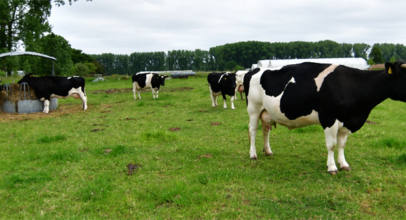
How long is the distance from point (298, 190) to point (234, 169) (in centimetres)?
153

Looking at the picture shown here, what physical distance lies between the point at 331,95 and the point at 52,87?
15.1 metres

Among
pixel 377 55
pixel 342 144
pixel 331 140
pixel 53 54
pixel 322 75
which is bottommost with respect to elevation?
pixel 342 144

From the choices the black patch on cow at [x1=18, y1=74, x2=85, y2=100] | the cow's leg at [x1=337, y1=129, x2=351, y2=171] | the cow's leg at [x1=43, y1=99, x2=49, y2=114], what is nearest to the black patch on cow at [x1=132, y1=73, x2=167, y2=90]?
the black patch on cow at [x1=18, y1=74, x2=85, y2=100]

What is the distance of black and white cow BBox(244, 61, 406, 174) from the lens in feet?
17.7

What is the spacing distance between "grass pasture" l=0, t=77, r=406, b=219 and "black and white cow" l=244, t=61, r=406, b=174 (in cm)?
94

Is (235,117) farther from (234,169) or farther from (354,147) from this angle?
(234,169)

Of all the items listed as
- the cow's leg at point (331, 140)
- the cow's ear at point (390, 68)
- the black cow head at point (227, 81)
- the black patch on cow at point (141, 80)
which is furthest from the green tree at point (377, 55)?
the cow's leg at point (331, 140)

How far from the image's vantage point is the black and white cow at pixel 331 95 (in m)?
5.40

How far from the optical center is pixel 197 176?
5.72 m

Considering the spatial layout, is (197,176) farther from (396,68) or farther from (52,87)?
(52,87)

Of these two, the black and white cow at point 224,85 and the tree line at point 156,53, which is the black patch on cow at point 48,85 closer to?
the black and white cow at point 224,85

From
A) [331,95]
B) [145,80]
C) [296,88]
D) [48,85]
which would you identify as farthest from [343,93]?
[145,80]

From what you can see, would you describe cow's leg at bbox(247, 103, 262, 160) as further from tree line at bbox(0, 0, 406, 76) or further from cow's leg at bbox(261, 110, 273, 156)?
tree line at bbox(0, 0, 406, 76)

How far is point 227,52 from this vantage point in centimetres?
13300
